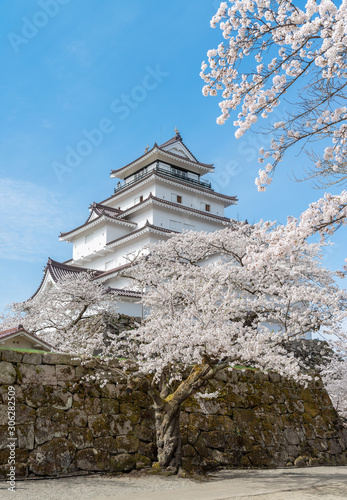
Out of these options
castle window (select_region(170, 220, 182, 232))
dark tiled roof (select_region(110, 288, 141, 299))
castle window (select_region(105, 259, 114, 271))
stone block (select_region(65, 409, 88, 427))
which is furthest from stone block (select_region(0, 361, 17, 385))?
castle window (select_region(170, 220, 182, 232))

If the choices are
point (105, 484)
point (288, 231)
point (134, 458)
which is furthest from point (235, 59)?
point (134, 458)

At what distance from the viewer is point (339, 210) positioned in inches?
224

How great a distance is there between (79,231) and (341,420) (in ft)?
68.8

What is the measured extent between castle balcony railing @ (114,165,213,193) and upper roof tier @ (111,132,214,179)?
21.1 inches

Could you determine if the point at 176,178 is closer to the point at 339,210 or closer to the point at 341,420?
the point at 341,420

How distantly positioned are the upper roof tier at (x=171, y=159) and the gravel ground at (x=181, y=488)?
80.3ft

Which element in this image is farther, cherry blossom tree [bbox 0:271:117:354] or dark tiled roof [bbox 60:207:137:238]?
dark tiled roof [bbox 60:207:137:238]

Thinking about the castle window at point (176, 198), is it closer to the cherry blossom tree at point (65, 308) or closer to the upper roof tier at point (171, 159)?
the upper roof tier at point (171, 159)

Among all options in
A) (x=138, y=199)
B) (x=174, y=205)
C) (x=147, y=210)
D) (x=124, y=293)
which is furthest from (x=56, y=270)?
(x=138, y=199)

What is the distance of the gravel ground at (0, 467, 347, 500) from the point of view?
6.46m

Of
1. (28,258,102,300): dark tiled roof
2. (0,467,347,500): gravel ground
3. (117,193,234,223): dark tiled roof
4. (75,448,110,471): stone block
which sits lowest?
(0,467,347,500): gravel ground

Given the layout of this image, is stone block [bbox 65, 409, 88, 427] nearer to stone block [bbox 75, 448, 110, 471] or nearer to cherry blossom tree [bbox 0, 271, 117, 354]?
stone block [bbox 75, 448, 110, 471]

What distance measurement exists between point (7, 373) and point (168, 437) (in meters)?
3.22

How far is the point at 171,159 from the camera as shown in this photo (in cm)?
3100
